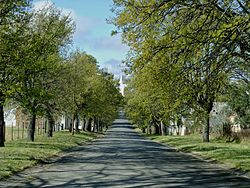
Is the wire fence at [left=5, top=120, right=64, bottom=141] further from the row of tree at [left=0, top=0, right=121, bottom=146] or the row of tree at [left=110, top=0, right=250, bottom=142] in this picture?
the row of tree at [left=110, top=0, right=250, bottom=142]

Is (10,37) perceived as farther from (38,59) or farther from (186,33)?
(186,33)

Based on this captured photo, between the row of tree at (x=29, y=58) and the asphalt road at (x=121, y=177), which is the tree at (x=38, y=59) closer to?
the row of tree at (x=29, y=58)

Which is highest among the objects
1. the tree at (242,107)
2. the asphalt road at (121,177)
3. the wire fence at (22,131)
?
the tree at (242,107)

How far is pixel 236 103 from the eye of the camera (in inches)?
2066

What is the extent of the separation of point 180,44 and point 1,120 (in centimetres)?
1622

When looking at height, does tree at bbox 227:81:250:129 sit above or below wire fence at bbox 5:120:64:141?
above

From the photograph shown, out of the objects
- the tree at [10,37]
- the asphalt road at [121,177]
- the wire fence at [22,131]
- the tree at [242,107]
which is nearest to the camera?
the asphalt road at [121,177]

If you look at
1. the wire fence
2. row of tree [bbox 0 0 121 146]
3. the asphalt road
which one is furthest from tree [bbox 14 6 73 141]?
the wire fence

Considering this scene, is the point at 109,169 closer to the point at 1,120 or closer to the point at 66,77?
the point at 1,120

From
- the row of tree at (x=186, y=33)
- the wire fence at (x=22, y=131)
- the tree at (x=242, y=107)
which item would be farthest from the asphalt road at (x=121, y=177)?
the tree at (x=242, y=107)

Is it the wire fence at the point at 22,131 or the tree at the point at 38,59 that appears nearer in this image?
the tree at the point at 38,59

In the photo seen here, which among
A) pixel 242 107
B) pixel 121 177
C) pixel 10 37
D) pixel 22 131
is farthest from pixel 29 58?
pixel 242 107

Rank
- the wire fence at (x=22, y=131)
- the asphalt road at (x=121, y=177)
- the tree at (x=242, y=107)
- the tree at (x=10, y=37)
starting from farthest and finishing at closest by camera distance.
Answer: the tree at (x=242, y=107)
the wire fence at (x=22, y=131)
the tree at (x=10, y=37)
the asphalt road at (x=121, y=177)

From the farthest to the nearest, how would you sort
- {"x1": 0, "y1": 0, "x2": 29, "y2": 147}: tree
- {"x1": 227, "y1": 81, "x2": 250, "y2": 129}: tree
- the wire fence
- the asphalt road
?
{"x1": 227, "y1": 81, "x2": 250, "y2": 129}: tree < the wire fence < {"x1": 0, "y1": 0, "x2": 29, "y2": 147}: tree < the asphalt road
